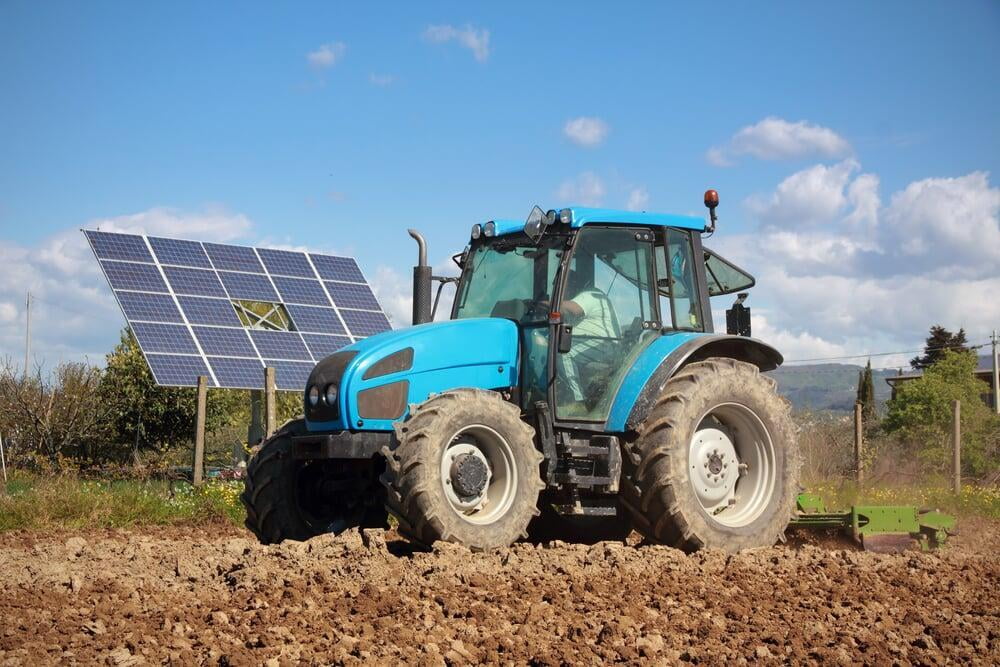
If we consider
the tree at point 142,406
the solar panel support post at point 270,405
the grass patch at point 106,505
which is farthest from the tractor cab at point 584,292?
the tree at point 142,406

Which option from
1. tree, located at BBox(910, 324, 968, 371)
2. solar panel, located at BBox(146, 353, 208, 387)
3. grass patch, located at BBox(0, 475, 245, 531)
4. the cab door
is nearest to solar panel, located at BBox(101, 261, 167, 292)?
solar panel, located at BBox(146, 353, 208, 387)

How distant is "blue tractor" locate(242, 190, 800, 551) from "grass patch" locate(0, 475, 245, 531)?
4258mm

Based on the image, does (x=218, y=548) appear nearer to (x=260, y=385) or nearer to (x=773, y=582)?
(x=773, y=582)

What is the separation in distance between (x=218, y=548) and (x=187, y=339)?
9024mm

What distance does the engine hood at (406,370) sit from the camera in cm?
718

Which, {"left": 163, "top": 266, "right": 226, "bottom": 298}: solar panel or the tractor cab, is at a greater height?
{"left": 163, "top": 266, "right": 226, "bottom": 298}: solar panel

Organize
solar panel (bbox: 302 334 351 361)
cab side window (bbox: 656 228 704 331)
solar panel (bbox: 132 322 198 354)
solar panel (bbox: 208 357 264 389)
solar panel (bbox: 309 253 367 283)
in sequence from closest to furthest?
cab side window (bbox: 656 228 704 331), solar panel (bbox: 132 322 198 354), solar panel (bbox: 208 357 264 389), solar panel (bbox: 302 334 351 361), solar panel (bbox: 309 253 367 283)

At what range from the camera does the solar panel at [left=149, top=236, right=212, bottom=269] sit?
59.6 feet

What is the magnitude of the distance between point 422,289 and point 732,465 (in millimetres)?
2684

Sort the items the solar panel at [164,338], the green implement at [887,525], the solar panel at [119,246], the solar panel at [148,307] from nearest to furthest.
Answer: the green implement at [887,525], the solar panel at [164,338], the solar panel at [148,307], the solar panel at [119,246]

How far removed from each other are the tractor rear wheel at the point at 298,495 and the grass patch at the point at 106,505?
4.20 m

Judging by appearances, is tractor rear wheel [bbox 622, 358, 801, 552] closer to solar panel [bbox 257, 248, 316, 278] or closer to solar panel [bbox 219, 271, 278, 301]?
solar panel [bbox 219, 271, 278, 301]

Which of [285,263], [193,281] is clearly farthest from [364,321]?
[193,281]

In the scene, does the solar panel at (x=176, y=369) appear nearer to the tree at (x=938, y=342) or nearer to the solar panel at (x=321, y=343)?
the solar panel at (x=321, y=343)
